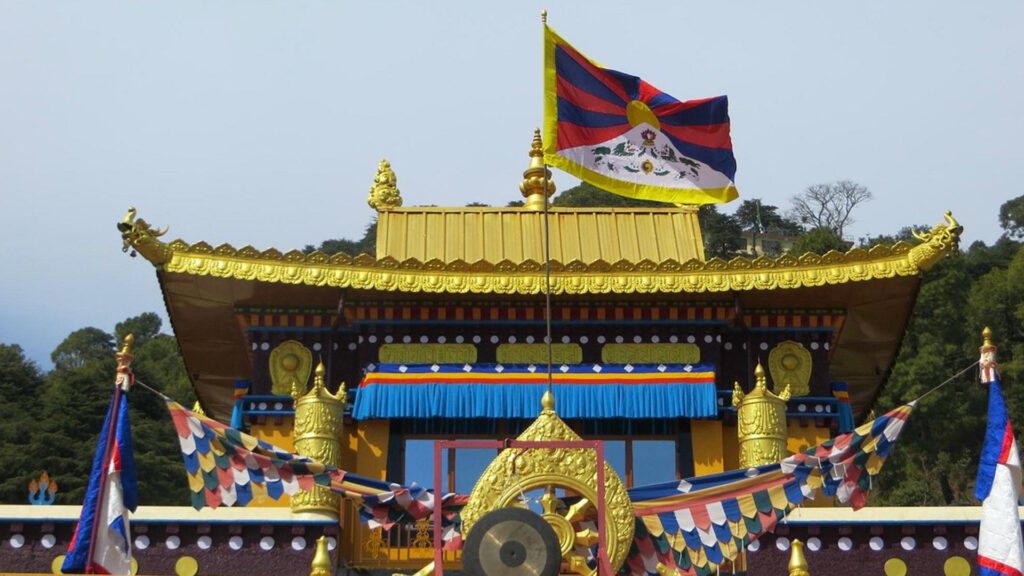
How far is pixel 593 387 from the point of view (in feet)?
54.1

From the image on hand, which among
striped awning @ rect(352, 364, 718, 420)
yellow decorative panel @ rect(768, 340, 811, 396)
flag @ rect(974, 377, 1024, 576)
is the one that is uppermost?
yellow decorative panel @ rect(768, 340, 811, 396)

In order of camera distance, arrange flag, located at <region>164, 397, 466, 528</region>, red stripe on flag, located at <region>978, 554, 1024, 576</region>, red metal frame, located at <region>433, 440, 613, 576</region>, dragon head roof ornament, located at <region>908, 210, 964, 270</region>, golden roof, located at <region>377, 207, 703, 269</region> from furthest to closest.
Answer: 1. golden roof, located at <region>377, 207, 703, 269</region>
2. dragon head roof ornament, located at <region>908, 210, 964, 270</region>
3. flag, located at <region>164, 397, 466, 528</region>
4. red stripe on flag, located at <region>978, 554, 1024, 576</region>
5. red metal frame, located at <region>433, 440, 613, 576</region>

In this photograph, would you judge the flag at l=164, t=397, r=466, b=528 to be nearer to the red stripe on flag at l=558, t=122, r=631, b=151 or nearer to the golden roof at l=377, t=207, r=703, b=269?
the red stripe on flag at l=558, t=122, r=631, b=151

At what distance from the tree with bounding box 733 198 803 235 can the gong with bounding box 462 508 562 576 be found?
7801cm

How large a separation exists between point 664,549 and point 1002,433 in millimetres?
3185

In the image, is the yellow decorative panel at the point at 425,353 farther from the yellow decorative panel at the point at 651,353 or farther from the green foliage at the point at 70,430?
the green foliage at the point at 70,430

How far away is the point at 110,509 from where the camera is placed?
41.3ft

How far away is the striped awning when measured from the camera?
53.4ft

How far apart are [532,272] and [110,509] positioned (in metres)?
5.80

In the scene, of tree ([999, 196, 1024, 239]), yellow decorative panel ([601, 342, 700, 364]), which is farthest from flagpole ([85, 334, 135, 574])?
tree ([999, 196, 1024, 239])

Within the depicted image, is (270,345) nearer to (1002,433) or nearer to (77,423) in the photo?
(1002,433)

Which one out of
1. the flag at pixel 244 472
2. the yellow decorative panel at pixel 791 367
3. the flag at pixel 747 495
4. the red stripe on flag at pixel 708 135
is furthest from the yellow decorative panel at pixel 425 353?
the flag at pixel 747 495

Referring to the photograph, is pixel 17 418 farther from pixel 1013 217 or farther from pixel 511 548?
pixel 1013 217

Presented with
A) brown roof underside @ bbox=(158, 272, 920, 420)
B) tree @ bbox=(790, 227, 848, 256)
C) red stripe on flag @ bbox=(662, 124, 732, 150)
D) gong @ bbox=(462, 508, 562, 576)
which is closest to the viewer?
gong @ bbox=(462, 508, 562, 576)
